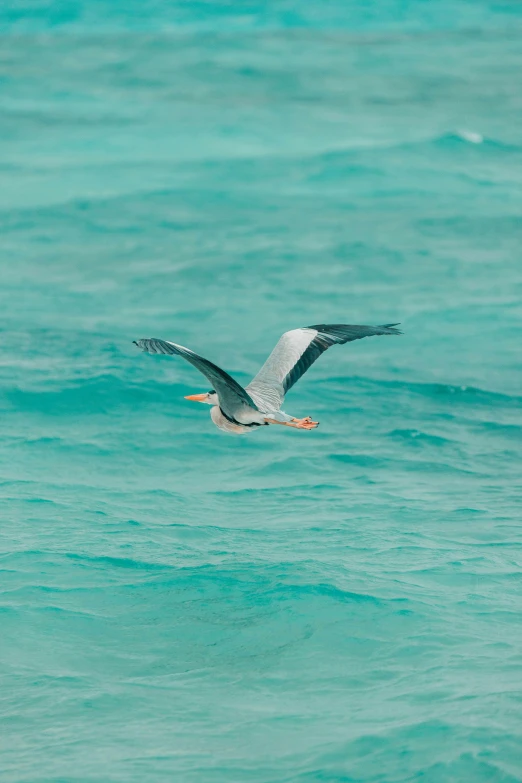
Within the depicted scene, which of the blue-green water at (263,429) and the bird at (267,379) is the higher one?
the bird at (267,379)

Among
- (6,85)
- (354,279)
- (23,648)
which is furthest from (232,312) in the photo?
(6,85)

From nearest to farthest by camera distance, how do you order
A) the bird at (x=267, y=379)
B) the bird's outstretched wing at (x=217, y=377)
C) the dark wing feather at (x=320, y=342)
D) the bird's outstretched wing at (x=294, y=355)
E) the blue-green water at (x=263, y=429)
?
the bird's outstretched wing at (x=217, y=377) < the bird at (x=267, y=379) < the blue-green water at (x=263, y=429) < the bird's outstretched wing at (x=294, y=355) < the dark wing feather at (x=320, y=342)

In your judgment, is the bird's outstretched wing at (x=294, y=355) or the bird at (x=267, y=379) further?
the bird's outstretched wing at (x=294, y=355)

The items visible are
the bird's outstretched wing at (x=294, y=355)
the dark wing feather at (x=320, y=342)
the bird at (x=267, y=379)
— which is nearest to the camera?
the bird at (x=267, y=379)

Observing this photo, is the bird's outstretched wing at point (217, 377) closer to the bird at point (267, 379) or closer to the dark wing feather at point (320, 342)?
the bird at point (267, 379)

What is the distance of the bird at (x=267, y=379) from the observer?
30.7 ft

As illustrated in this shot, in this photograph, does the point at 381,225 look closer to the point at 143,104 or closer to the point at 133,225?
the point at 133,225

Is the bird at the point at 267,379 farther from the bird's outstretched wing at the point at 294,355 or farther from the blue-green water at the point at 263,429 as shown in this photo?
the blue-green water at the point at 263,429

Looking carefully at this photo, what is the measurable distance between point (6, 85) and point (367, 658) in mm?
26000

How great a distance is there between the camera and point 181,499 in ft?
47.8

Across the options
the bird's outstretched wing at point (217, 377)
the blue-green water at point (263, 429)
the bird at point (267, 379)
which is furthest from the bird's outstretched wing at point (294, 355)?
the blue-green water at point (263, 429)

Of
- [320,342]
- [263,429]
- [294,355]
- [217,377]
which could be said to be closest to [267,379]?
[294,355]

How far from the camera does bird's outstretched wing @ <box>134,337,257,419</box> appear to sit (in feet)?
29.1

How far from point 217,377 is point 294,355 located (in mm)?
1811
